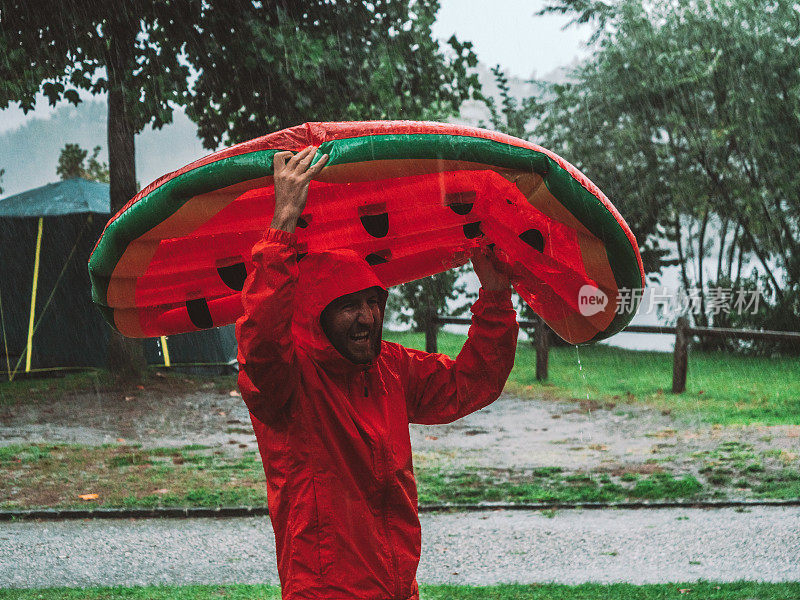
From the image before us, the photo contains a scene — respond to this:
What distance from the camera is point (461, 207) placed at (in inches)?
122

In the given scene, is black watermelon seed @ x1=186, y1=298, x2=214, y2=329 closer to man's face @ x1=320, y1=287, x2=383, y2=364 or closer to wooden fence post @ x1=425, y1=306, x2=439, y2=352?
man's face @ x1=320, y1=287, x2=383, y2=364

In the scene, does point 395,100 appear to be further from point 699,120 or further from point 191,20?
point 699,120

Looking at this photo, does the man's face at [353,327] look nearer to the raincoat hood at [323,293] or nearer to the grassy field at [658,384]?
the raincoat hood at [323,293]

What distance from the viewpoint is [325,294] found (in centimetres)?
257

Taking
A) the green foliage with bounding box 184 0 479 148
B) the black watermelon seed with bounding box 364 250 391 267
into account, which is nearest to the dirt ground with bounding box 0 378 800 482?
the green foliage with bounding box 184 0 479 148

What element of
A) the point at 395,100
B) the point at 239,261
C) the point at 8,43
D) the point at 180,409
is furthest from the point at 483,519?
the point at 8,43

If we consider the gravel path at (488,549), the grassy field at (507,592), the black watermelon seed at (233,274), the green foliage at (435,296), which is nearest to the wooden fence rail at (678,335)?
the green foliage at (435,296)

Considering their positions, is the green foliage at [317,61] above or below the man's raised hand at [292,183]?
above

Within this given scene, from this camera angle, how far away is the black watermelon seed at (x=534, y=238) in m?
3.01

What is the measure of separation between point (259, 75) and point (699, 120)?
8.47 metres

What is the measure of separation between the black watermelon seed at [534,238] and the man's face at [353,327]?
0.74m

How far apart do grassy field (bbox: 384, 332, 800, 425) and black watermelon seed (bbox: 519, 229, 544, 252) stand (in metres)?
7.36

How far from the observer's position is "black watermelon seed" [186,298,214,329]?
10.7 ft

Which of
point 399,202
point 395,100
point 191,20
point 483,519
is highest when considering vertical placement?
point 191,20
